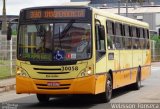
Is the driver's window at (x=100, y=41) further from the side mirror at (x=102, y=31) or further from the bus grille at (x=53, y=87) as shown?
the bus grille at (x=53, y=87)

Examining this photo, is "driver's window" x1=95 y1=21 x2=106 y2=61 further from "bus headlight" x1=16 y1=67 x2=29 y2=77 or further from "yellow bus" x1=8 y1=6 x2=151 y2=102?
"bus headlight" x1=16 y1=67 x2=29 y2=77

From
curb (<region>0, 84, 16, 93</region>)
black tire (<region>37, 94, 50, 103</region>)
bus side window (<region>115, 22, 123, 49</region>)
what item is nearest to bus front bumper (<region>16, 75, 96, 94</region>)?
black tire (<region>37, 94, 50, 103</region>)

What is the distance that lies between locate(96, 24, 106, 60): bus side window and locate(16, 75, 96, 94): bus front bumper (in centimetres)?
91

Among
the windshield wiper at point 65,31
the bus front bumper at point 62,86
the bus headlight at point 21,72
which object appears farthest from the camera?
the bus headlight at point 21,72

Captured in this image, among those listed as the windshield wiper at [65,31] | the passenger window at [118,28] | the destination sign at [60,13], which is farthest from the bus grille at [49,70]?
the passenger window at [118,28]

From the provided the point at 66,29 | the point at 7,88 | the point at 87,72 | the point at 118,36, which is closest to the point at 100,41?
the point at 66,29

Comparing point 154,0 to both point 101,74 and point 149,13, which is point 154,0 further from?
point 101,74

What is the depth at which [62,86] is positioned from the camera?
14820 mm

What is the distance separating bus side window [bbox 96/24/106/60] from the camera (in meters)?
15.4

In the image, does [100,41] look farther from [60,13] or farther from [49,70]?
[49,70]

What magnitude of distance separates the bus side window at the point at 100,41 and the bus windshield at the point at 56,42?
44 centimetres

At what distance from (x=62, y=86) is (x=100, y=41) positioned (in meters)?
1.86

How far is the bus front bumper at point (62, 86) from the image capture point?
1475cm

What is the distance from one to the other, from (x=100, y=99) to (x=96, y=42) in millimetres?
2042
